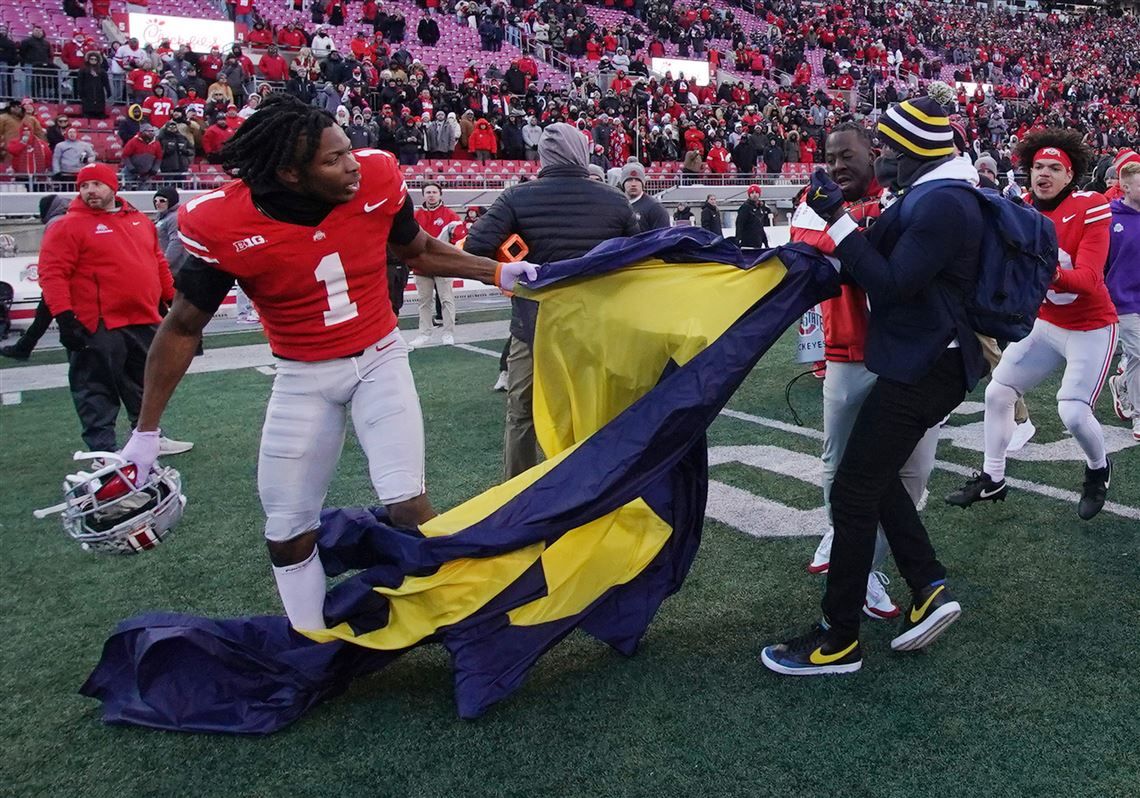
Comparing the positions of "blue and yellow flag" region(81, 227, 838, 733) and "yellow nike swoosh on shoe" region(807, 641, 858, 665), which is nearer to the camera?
"blue and yellow flag" region(81, 227, 838, 733)

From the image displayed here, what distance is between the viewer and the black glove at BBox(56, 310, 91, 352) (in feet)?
20.5

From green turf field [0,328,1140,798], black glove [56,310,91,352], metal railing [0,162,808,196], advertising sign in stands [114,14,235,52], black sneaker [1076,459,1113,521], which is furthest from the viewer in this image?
advertising sign in stands [114,14,235,52]

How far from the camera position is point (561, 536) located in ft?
11.3

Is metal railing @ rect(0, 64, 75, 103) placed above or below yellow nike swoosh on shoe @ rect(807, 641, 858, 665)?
above

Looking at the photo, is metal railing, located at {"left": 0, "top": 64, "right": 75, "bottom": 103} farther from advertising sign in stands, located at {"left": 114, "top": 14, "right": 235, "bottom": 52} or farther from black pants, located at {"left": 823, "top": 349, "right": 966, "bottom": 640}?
black pants, located at {"left": 823, "top": 349, "right": 966, "bottom": 640}

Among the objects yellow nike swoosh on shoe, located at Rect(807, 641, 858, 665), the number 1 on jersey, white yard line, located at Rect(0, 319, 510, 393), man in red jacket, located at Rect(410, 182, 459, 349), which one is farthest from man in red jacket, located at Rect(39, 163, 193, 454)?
man in red jacket, located at Rect(410, 182, 459, 349)

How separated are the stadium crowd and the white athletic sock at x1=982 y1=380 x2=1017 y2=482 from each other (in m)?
1.86

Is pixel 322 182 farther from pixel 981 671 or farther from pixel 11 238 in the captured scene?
pixel 11 238

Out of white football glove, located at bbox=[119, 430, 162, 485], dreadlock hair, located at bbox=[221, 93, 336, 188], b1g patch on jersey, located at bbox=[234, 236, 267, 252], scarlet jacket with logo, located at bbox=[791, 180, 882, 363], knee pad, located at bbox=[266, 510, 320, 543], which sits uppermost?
dreadlock hair, located at bbox=[221, 93, 336, 188]

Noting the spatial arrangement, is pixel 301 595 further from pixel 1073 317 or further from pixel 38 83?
pixel 38 83

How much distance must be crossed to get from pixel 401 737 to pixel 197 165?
15.7 m

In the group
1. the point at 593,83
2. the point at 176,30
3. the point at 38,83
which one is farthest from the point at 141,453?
the point at 593,83

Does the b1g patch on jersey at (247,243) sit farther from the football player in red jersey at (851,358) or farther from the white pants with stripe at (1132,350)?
the white pants with stripe at (1132,350)

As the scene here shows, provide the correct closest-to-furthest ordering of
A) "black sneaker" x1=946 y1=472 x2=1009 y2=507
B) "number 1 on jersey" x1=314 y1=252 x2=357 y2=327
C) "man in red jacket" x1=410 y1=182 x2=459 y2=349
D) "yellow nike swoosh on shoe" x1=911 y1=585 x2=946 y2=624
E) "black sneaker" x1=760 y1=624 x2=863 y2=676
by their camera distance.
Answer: "number 1 on jersey" x1=314 y1=252 x2=357 y2=327 → "black sneaker" x1=760 y1=624 x2=863 y2=676 → "yellow nike swoosh on shoe" x1=911 y1=585 x2=946 y2=624 → "black sneaker" x1=946 y1=472 x2=1009 y2=507 → "man in red jacket" x1=410 y1=182 x2=459 y2=349
